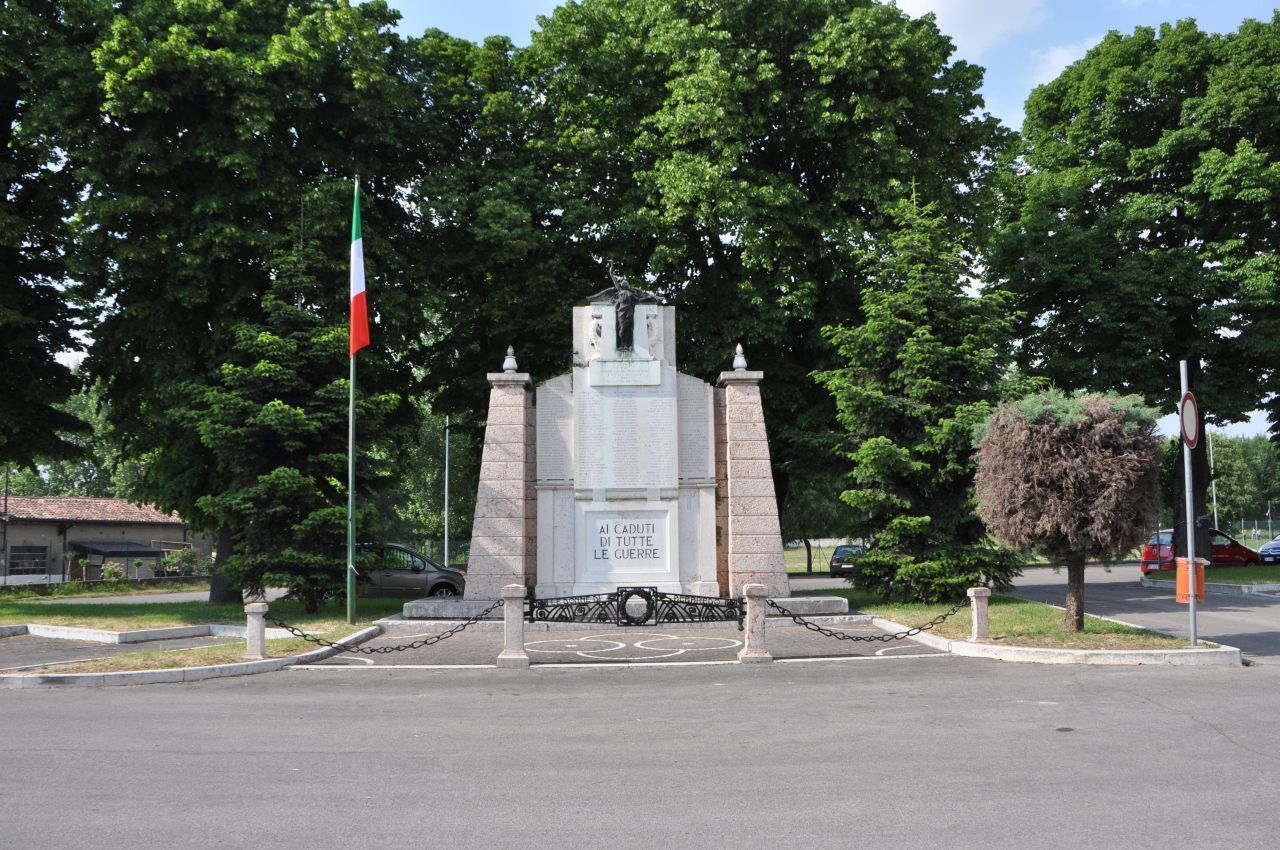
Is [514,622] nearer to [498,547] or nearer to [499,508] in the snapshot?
[498,547]

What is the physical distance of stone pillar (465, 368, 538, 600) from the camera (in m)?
20.2

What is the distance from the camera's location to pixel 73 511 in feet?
166

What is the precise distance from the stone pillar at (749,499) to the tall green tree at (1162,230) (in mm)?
11476

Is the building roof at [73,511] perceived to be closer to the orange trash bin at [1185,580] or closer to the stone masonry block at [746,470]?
the stone masonry block at [746,470]

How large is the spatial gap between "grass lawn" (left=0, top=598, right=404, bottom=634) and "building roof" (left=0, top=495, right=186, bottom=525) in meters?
24.6

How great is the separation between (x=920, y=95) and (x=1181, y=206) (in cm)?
1094

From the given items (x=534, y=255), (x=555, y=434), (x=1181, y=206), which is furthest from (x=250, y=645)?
(x=1181, y=206)

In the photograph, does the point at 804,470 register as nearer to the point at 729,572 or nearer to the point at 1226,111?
the point at 729,572

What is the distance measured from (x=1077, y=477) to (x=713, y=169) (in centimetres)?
1154

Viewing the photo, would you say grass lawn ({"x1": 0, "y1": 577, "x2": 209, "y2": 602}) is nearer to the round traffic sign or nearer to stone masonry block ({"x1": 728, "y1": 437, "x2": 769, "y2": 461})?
stone masonry block ({"x1": 728, "y1": 437, "x2": 769, "y2": 461})

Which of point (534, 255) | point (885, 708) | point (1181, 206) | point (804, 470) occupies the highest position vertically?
point (1181, 206)

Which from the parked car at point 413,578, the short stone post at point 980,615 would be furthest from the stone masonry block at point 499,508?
the short stone post at point 980,615

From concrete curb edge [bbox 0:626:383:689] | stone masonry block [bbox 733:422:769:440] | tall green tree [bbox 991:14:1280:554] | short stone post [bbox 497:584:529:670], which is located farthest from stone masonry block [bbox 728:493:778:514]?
tall green tree [bbox 991:14:1280:554]

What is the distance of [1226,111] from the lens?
94.2ft
